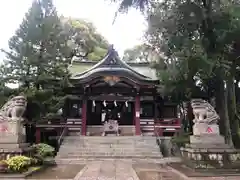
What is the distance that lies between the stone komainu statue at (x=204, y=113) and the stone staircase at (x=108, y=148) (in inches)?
187

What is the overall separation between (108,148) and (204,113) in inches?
269


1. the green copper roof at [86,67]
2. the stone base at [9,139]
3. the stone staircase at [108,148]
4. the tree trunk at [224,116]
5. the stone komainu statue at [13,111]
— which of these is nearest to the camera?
the stone base at [9,139]

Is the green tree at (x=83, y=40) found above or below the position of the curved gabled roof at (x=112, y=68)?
above

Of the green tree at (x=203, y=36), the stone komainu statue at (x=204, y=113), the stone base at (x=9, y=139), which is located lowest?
the stone base at (x=9, y=139)

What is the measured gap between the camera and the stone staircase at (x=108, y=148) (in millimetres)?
14156

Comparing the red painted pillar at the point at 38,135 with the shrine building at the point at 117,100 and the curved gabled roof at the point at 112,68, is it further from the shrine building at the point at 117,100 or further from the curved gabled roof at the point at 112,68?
the curved gabled roof at the point at 112,68

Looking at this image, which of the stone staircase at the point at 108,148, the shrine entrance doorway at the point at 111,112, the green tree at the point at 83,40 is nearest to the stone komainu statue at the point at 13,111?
the stone staircase at the point at 108,148

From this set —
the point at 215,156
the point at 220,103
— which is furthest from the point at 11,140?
the point at 220,103

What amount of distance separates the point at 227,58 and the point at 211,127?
3388 millimetres

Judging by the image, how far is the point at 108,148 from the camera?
15.2 metres

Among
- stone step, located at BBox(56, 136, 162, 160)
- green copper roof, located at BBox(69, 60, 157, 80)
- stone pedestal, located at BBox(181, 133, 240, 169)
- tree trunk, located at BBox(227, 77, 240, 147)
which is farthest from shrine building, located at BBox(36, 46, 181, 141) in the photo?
stone pedestal, located at BBox(181, 133, 240, 169)

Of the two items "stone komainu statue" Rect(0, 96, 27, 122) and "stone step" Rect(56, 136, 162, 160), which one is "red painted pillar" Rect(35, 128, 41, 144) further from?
"stone komainu statue" Rect(0, 96, 27, 122)

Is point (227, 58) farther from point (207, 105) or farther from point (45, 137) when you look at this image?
point (45, 137)

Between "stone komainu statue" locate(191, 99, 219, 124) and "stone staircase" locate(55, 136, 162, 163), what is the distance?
474 centimetres
